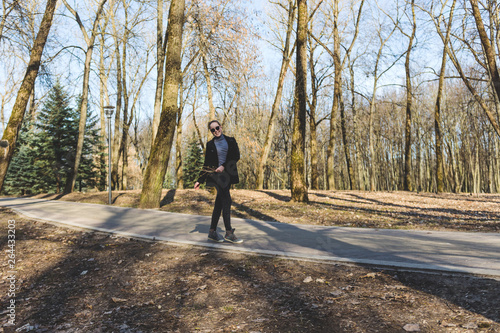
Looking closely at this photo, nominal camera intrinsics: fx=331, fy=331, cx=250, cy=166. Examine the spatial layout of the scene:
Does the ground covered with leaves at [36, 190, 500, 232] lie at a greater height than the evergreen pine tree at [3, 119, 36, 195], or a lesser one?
lesser

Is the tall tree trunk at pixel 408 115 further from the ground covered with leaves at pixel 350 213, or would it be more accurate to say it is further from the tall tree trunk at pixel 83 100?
the tall tree trunk at pixel 83 100

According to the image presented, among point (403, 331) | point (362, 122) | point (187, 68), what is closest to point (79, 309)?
point (403, 331)

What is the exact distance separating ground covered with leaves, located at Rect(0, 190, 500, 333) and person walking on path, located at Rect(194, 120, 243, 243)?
25.2 inches

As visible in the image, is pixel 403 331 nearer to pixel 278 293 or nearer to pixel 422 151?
pixel 278 293

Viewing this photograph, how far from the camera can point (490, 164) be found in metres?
38.1

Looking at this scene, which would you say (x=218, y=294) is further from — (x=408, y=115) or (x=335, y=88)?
(x=408, y=115)

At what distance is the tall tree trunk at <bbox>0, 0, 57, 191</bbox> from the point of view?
998cm

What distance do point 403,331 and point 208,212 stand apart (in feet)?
26.6

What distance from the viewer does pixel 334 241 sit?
231 inches

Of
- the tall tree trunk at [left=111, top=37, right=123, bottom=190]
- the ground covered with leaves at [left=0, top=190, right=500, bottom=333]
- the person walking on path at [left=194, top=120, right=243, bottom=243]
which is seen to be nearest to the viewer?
the ground covered with leaves at [left=0, top=190, right=500, bottom=333]

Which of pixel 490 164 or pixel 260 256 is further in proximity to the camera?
pixel 490 164

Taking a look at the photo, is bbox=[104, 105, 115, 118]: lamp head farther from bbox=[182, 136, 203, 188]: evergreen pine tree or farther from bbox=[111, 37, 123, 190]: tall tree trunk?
bbox=[182, 136, 203, 188]: evergreen pine tree

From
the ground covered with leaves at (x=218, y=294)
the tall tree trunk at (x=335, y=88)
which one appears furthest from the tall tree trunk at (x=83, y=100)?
the tall tree trunk at (x=335, y=88)

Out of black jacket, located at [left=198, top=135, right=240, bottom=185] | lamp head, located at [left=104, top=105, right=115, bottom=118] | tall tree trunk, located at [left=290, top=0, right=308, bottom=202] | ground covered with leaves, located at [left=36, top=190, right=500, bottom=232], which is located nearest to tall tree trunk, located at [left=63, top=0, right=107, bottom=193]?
lamp head, located at [left=104, top=105, right=115, bottom=118]
